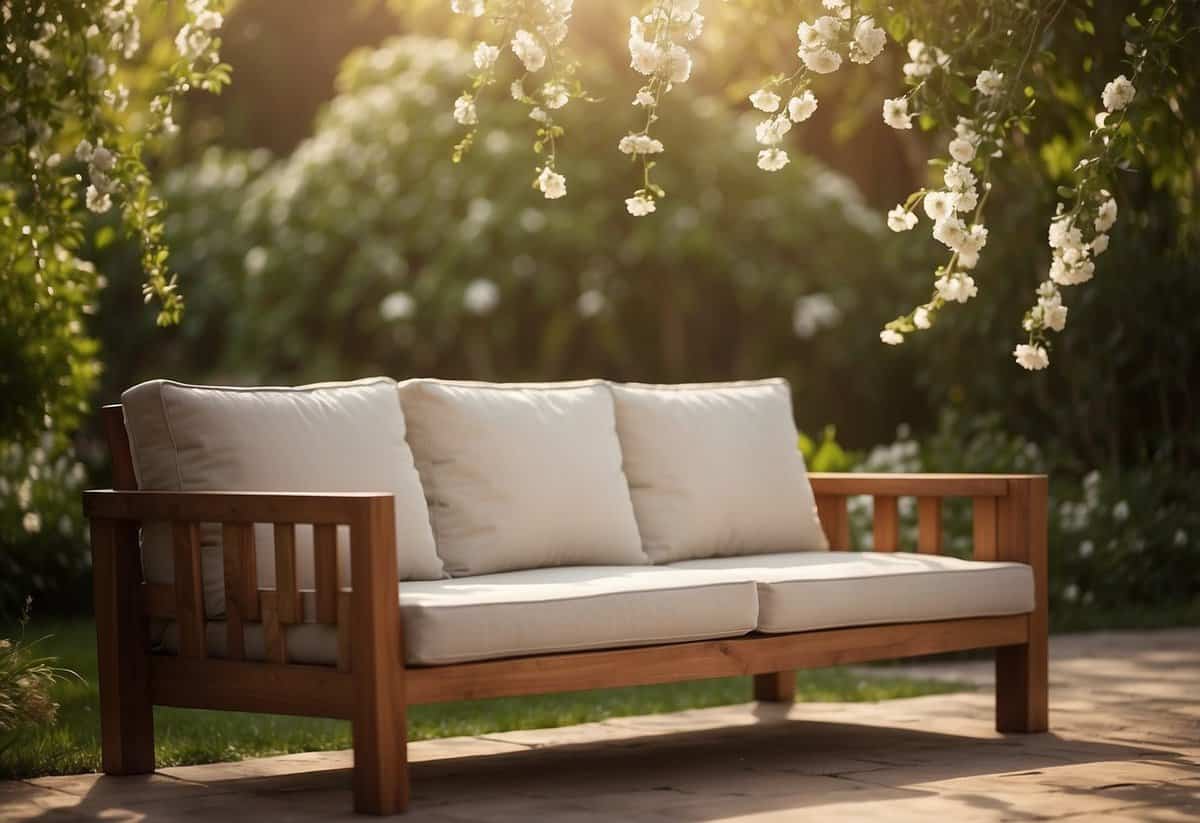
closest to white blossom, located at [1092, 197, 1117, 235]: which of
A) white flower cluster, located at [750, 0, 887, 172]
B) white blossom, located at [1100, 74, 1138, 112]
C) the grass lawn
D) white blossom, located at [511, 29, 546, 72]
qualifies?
white blossom, located at [1100, 74, 1138, 112]

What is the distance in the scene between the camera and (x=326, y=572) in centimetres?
385

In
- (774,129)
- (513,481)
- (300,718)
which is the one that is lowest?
(300,718)

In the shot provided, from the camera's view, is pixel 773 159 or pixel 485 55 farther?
pixel 485 55

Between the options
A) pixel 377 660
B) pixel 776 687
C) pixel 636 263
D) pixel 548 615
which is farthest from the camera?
pixel 636 263

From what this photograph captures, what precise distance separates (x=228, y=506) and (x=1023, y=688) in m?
2.10

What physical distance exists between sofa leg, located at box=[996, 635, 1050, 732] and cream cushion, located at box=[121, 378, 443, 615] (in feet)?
4.99

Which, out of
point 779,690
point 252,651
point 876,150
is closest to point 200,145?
point 876,150

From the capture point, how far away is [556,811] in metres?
3.84

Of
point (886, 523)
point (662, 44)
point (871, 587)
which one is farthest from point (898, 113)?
point (886, 523)

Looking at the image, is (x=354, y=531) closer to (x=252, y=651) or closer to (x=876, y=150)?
(x=252, y=651)

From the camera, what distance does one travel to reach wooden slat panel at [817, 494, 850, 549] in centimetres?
546

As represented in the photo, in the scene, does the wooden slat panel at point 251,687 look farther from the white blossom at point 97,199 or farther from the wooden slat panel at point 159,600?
the white blossom at point 97,199

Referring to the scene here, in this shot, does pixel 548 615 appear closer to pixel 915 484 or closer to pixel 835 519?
pixel 915 484

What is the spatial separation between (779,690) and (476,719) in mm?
919
